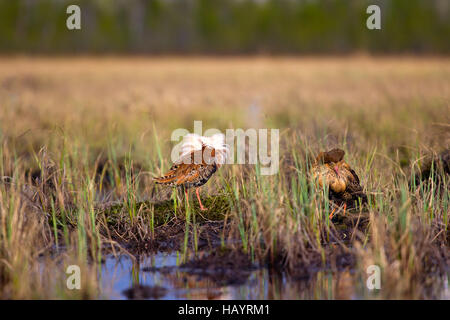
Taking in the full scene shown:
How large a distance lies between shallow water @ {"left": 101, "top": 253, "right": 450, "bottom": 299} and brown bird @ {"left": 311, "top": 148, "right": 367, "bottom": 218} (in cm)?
95

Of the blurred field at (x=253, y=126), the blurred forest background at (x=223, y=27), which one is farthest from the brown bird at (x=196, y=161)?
the blurred forest background at (x=223, y=27)

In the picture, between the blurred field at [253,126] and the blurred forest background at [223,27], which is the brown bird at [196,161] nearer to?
the blurred field at [253,126]

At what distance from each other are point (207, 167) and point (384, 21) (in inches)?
2207

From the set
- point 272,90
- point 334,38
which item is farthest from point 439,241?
point 334,38

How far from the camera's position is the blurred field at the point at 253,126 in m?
4.89

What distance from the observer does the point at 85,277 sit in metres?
4.42

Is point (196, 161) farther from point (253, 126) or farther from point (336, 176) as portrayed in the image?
point (253, 126)

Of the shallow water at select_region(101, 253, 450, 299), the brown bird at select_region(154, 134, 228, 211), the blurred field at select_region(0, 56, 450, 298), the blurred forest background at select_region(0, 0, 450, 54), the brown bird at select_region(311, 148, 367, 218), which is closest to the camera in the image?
the shallow water at select_region(101, 253, 450, 299)

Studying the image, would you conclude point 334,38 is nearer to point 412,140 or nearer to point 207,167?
point 412,140

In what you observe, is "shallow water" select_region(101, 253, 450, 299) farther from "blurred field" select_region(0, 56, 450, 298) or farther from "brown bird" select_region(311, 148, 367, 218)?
"brown bird" select_region(311, 148, 367, 218)

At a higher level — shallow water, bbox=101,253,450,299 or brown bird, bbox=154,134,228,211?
brown bird, bbox=154,134,228,211

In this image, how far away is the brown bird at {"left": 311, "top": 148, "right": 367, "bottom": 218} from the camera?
5.48m

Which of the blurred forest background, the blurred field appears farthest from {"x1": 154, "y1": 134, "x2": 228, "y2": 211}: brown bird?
the blurred forest background

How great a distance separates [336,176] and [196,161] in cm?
136
